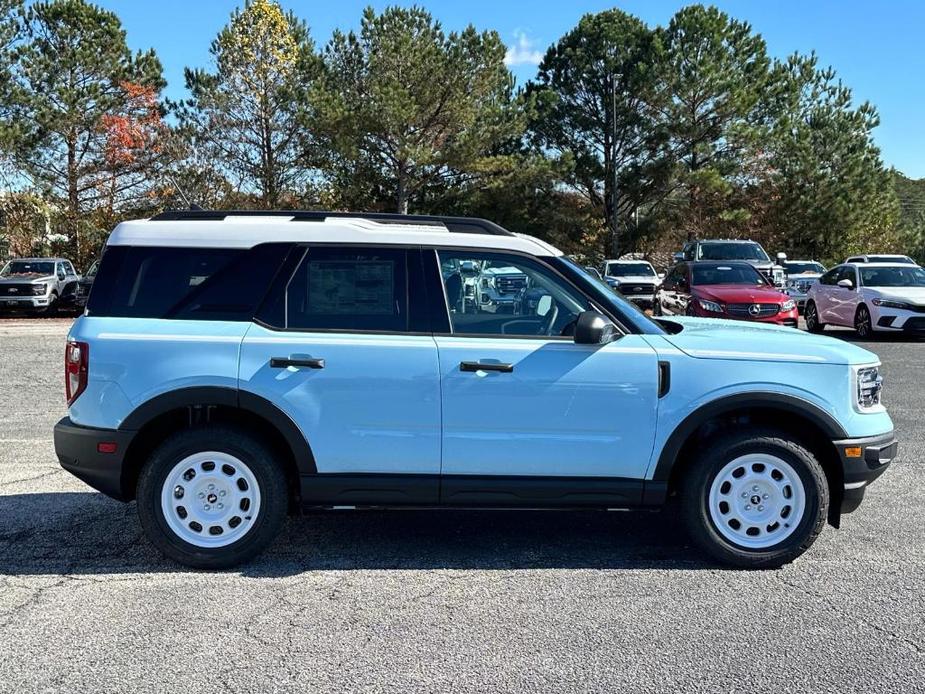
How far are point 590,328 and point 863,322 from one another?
15.1 meters

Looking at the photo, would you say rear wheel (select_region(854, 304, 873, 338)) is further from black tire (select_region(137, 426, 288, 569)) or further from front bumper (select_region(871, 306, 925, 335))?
black tire (select_region(137, 426, 288, 569))

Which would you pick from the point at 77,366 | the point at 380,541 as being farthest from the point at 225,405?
the point at 380,541

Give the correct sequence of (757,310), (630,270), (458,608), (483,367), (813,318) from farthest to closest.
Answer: (630,270)
(813,318)
(757,310)
(483,367)
(458,608)

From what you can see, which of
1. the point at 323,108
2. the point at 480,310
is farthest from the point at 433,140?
the point at 480,310

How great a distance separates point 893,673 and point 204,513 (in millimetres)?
3321

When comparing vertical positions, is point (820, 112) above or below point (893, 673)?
above

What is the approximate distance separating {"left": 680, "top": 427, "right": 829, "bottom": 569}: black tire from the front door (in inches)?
12.2

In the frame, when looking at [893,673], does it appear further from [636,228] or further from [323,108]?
[636,228]

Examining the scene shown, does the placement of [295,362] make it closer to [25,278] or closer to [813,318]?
[813,318]

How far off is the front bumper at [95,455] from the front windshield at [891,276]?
1667 cm

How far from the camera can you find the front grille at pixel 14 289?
25.9 metres

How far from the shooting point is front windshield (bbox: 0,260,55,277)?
2733 centimetres

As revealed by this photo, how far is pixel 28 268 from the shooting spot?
27578 millimetres

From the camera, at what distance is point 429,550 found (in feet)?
16.3
